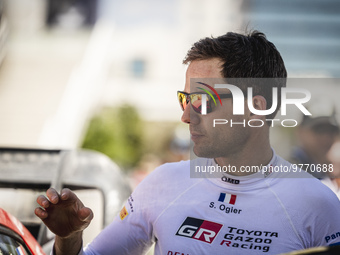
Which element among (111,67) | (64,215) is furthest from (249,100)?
(111,67)

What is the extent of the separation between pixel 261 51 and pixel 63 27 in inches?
1659

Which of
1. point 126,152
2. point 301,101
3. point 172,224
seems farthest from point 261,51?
point 126,152

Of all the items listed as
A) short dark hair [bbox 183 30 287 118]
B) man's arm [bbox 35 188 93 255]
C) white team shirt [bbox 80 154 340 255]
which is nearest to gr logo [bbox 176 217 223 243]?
white team shirt [bbox 80 154 340 255]

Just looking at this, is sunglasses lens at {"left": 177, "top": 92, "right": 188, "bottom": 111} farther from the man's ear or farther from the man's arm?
the man's arm

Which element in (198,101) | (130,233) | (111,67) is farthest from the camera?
(111,67)

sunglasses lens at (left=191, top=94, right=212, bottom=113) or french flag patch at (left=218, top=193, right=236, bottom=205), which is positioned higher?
sunglasses lens at (left=191, top=94, right=212, bottom=113)

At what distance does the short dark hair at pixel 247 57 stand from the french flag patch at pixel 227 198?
42 centimetres

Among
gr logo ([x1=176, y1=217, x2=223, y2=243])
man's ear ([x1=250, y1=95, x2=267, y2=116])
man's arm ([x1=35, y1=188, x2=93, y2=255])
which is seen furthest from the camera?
man's ear ([x1=250, y1=95, x2=267, y2=116])

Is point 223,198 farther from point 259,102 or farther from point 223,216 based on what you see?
point 259,102

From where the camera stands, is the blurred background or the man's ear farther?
the blurred background

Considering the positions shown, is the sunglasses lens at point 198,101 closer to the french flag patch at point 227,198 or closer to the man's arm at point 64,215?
the french flag patch at point 227,198

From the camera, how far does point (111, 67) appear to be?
44.1 meters

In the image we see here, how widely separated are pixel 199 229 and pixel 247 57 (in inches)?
28.0

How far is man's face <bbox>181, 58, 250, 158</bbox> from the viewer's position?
6.49 ft
